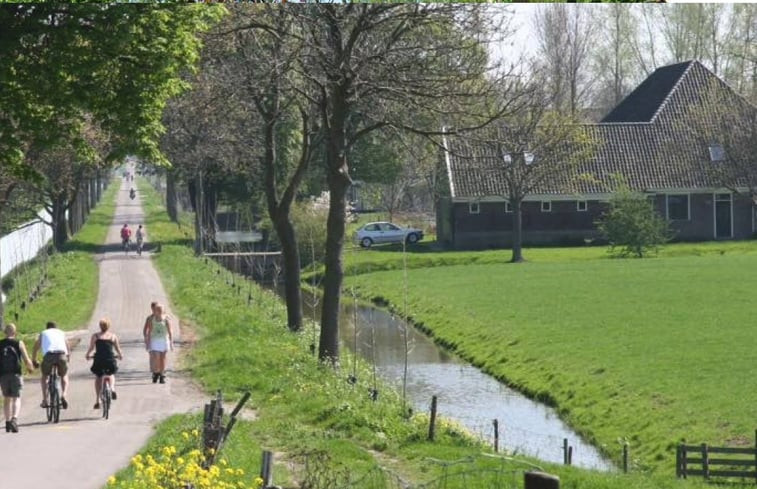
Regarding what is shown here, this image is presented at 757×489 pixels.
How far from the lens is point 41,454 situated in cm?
1714

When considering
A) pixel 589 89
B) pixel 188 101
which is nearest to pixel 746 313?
pixel 188 101

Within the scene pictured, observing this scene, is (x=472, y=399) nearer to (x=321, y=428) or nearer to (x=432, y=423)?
(x=321, y=428)

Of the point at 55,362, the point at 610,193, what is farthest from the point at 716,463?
the point at 610,193

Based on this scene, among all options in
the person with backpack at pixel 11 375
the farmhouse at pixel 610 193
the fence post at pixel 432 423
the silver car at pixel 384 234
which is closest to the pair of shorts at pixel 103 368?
the person with backpack at pixel 11 375

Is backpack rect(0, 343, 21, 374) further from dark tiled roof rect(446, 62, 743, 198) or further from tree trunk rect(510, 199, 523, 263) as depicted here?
dark tiled roof rect(446, 62, 743, 198)

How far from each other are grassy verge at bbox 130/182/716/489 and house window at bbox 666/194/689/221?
33177 millimetres

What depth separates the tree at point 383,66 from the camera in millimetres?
24750

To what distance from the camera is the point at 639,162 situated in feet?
203

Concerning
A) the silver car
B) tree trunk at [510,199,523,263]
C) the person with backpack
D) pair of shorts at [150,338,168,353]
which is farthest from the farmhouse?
the person with backpack

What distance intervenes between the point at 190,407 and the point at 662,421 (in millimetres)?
8774

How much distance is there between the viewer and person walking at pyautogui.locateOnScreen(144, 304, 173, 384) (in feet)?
76.5

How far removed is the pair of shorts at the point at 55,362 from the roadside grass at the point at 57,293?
900 cm

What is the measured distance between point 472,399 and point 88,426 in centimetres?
1082

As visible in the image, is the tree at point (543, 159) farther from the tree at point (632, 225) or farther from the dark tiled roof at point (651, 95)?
the dark tiled roof at point (651, 95)
